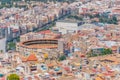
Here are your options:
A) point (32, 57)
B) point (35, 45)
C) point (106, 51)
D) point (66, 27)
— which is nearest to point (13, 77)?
point (32, 57)

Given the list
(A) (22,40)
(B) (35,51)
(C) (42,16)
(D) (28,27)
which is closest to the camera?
(B) (35,51)

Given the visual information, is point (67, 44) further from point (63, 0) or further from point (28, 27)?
point (63, 0)

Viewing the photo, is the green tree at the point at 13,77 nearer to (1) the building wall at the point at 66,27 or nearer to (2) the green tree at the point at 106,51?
(2) the green tree at the point at 106,51

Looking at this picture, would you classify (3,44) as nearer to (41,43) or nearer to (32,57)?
(41,43)

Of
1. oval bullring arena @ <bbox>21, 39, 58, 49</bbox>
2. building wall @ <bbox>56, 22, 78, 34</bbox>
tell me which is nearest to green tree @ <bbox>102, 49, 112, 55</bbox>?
oval bullring arena @ <bbox>21, 39, 58, 49</bbox>

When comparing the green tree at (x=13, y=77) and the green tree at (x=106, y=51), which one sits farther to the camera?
the green tree at (x=106, y=51)

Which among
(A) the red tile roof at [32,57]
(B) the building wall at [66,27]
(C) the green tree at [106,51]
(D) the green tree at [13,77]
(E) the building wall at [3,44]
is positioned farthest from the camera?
(B) the building wall at [66,27]

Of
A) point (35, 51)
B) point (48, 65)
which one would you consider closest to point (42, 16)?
point (35, 51)

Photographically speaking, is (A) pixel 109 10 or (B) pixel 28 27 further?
(A) pixel 109 10

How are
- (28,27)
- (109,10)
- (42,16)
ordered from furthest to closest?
(109,10) < (42,16) < (28,27)

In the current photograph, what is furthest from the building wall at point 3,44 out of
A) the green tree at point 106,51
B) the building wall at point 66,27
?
the green tree at point 106,51
